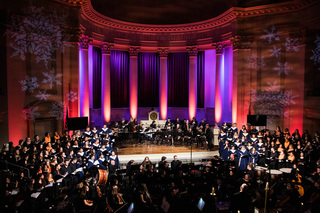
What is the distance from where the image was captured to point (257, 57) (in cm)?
2052

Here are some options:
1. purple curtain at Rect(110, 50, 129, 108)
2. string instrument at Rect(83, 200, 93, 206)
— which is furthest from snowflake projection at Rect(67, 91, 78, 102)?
string instrument at Rect(83, 200, 93, 206)

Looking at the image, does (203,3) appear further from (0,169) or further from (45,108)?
(0,169)

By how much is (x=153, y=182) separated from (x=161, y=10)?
18.5 meters

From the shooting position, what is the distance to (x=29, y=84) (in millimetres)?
16078

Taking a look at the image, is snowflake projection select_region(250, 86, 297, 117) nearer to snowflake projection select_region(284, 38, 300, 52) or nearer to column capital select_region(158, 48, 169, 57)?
snowflake projection select_region(284, 38, 300, 52)

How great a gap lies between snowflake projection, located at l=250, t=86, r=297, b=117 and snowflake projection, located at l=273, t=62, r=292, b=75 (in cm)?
121

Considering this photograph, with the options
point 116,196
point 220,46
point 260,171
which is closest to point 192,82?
point 220,46

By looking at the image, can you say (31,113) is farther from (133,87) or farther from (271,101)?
(271,101)

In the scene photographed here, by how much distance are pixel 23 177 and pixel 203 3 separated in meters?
20.7

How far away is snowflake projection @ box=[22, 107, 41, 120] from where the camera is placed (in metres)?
15.8

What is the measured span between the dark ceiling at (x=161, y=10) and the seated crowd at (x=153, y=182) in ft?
43.9

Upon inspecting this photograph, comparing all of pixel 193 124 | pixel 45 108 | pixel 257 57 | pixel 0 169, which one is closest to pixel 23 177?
pixel 0 169

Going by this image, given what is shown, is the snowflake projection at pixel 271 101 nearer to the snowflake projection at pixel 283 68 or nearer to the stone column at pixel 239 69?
the stone column at pixel 239 69

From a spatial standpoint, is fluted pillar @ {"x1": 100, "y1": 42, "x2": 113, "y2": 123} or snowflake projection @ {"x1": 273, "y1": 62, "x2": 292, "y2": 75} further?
fluted pillar @ {"x1": 100, "y1": 42, "x2": 113, "y2": 123}
